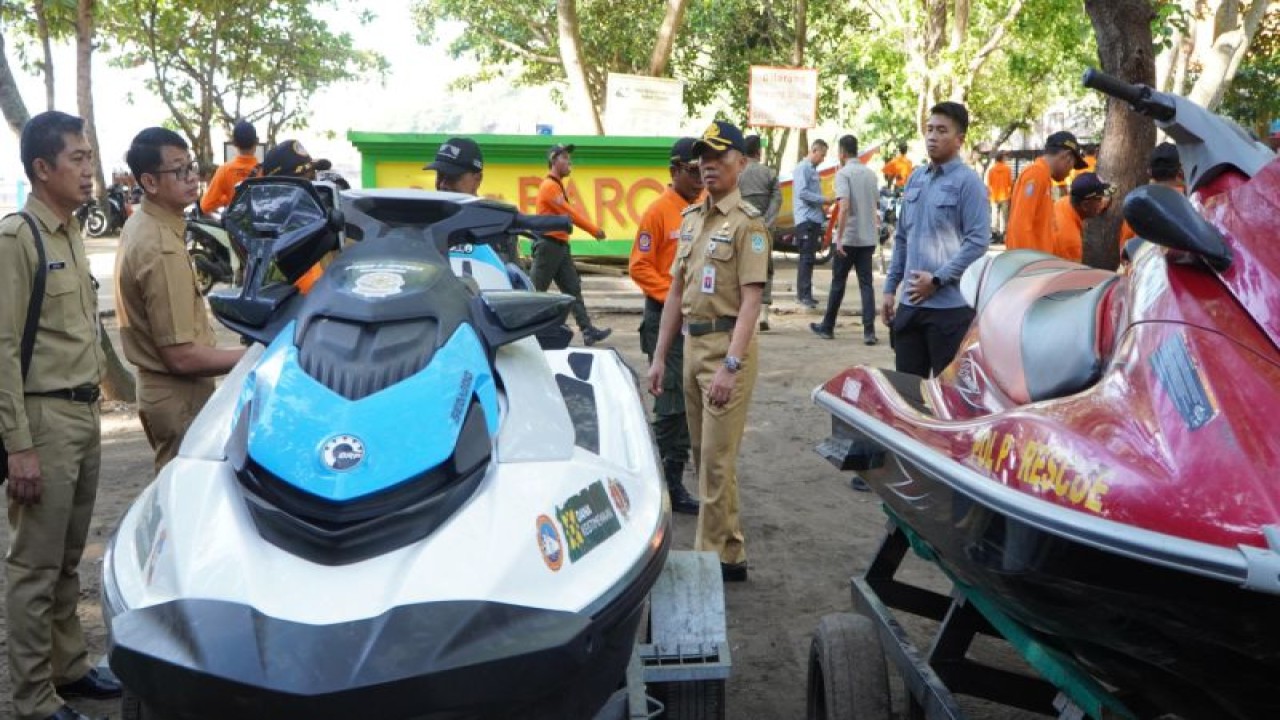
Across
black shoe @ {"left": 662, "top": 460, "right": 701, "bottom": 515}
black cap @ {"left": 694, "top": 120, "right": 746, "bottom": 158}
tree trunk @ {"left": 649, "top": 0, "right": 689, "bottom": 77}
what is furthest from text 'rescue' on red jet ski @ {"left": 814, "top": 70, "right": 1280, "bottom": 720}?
tree trunk @ {"left": 649, "top": 0, "right": 689, "bottom": 77}

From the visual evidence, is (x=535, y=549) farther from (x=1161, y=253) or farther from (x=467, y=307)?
(x=1161, y=253)

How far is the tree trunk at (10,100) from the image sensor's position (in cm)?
827

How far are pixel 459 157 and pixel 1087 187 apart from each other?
143 inches

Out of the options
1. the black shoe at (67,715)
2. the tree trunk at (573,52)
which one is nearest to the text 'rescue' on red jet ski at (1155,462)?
the black shoe at (67,715)

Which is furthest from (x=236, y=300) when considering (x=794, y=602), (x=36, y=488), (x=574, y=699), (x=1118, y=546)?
(x=794, y=602)

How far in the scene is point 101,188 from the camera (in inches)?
923

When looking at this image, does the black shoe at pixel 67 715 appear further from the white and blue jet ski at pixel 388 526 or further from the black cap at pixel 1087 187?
the black cap at pixel 1087 187

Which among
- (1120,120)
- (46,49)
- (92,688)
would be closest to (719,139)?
(92,688)

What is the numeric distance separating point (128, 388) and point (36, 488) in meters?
5.45

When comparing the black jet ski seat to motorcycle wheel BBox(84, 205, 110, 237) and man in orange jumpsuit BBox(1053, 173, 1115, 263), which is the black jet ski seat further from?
motorcycle wheel BBox(84, 205, 110, 237)

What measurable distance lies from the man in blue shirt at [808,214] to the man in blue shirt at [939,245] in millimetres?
7392

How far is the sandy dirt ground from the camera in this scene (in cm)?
428

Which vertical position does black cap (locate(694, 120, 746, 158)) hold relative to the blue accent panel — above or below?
above

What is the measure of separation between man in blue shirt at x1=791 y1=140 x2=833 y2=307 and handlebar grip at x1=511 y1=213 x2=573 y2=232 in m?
10.1
